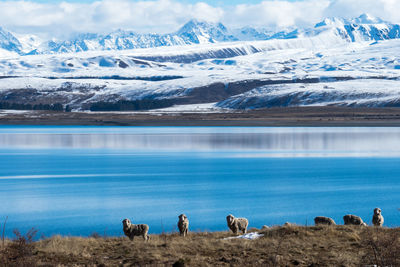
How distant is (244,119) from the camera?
155 meters

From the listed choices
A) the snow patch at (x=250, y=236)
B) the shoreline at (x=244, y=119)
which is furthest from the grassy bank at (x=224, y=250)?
the shoreline at (x=244, y=119)

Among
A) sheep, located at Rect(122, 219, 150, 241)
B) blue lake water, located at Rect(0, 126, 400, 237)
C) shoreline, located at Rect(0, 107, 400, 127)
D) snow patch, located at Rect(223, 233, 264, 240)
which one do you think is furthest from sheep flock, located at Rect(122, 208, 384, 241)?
shoreline, located at Rect(0, 107, 400, 127)

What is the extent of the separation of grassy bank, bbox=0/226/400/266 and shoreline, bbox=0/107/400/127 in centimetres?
11737

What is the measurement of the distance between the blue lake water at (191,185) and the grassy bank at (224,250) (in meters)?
9.44

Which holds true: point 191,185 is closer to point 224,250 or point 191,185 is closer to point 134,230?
point 134,230

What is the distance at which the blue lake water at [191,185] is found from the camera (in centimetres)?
3106

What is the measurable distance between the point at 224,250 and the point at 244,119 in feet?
456

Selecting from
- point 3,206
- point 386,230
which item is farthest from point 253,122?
point 386,230

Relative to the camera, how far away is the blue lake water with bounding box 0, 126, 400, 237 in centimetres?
3106

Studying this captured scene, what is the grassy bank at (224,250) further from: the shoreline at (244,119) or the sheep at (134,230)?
the shoreline at (244,119)

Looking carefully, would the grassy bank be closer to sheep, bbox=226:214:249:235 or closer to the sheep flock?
the sheep flock

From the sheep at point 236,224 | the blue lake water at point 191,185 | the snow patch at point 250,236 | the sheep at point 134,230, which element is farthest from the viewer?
the blue lake water at point 191,185

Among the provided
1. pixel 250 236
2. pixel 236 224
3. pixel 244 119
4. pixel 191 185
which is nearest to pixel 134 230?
pixel 236 224

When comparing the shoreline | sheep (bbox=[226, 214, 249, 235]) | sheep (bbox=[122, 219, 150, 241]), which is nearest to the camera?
sheep (bbox=[122, 219, 150, 241])
